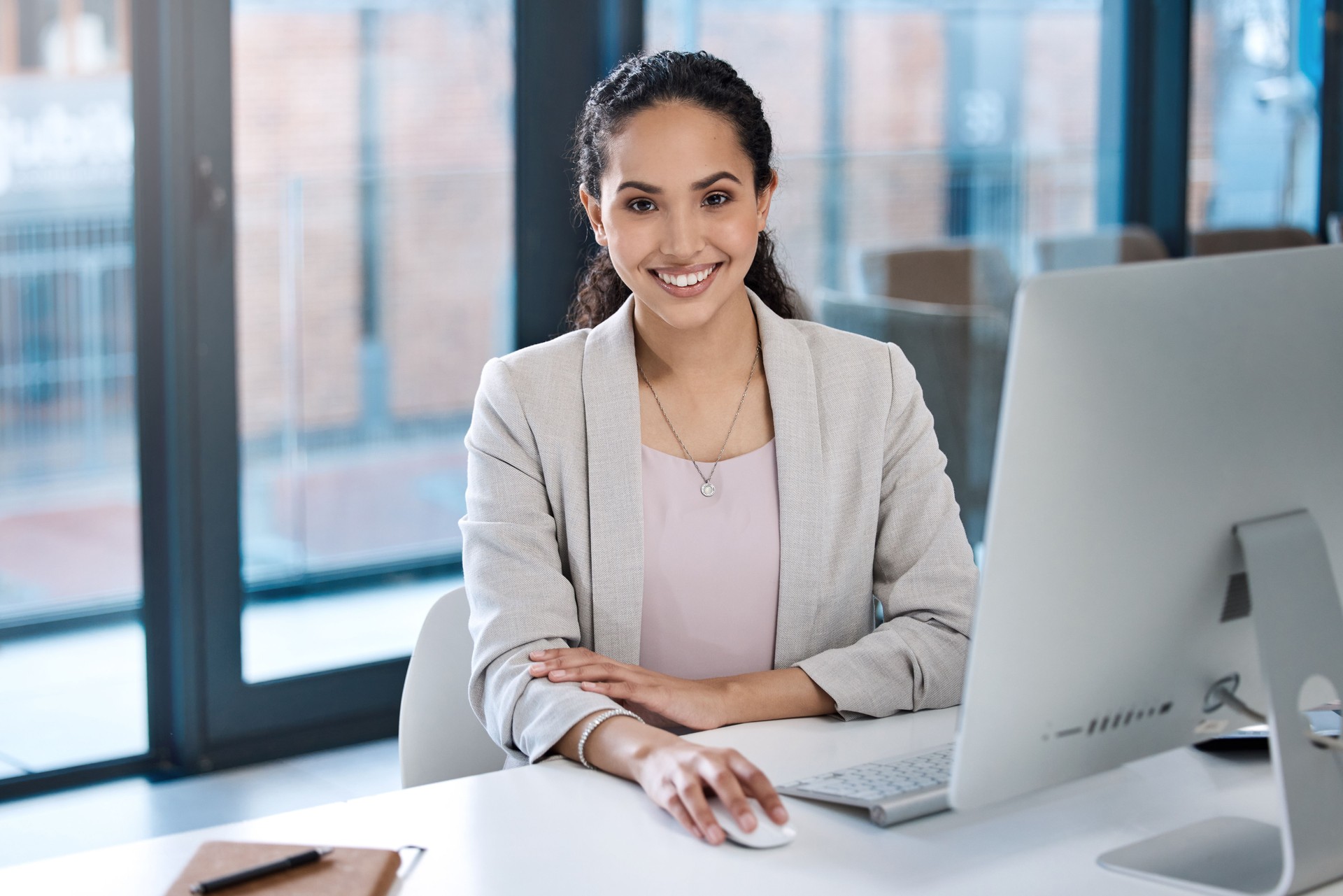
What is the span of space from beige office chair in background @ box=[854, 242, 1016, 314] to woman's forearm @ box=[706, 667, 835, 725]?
2.28m

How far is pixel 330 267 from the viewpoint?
10.2 feet

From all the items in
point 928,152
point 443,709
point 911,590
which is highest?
point 928,152

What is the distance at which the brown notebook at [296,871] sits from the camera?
1.05 m

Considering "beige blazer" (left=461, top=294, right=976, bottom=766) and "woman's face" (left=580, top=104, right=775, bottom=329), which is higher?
"woman's face" (left=580, top=104, right=775, bottom=329)

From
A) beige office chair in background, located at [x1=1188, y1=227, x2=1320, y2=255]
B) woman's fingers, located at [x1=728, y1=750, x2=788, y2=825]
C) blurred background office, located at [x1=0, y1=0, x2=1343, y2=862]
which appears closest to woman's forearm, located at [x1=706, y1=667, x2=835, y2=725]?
woman's fingers, located at [x1=728, y1=750, x2=788, y2=825]

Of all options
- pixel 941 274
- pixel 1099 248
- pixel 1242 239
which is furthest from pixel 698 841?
pixel 1242 239

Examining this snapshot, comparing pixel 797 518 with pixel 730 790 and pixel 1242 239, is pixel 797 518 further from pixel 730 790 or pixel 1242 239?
pixel 1242 239

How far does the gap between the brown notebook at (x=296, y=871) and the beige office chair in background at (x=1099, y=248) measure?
317cm

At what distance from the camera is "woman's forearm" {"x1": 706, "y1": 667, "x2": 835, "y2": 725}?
1.46 m

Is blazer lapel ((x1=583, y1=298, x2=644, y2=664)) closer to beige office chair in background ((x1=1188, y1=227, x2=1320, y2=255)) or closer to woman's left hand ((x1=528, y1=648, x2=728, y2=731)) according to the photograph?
woman's left hand ((x1=528, y1=648, x2=728, y2=731))

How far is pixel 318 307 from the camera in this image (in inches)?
122

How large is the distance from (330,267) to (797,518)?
180 cm

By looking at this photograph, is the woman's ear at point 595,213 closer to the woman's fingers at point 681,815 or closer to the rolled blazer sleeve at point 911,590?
the rolled blazer sleeve at point 911,590

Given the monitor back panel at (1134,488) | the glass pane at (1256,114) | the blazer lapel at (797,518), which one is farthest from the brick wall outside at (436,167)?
the monitor back panel at (1134,488)
